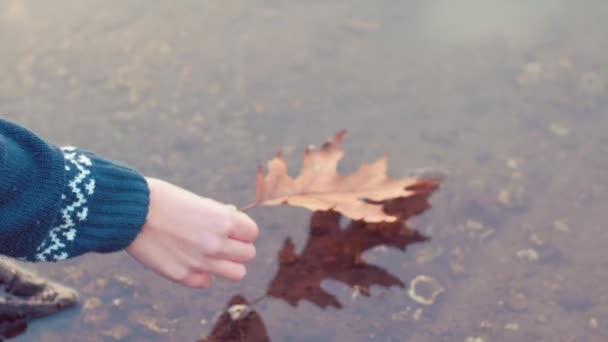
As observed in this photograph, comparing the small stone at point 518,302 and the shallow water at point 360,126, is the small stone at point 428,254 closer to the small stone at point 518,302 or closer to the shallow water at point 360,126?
the shallow water at point 360,126

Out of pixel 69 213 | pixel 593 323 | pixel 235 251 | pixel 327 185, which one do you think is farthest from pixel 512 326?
pixel 69 213

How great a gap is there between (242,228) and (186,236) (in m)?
0.14

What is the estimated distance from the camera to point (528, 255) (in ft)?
7.17

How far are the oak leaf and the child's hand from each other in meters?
0.29

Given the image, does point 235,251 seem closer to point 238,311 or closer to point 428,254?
point 238,311

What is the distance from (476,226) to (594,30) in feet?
3.78

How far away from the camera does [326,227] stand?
223 centimetres

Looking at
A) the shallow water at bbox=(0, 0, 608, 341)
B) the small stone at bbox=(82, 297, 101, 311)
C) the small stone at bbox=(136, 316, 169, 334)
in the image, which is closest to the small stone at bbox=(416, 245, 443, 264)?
the shallow water at bbox=(0, 0, 608, 341)

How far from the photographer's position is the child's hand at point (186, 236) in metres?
1.88

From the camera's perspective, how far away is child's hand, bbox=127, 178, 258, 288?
6.18ft

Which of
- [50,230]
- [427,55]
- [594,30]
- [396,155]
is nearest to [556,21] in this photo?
[594,30]

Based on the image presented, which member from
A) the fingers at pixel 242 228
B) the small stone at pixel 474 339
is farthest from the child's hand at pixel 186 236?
the small stone at pixel 474 339

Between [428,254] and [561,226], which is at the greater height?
[561,226]

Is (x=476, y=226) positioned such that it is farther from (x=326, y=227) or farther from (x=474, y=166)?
(x=326, y=227)
